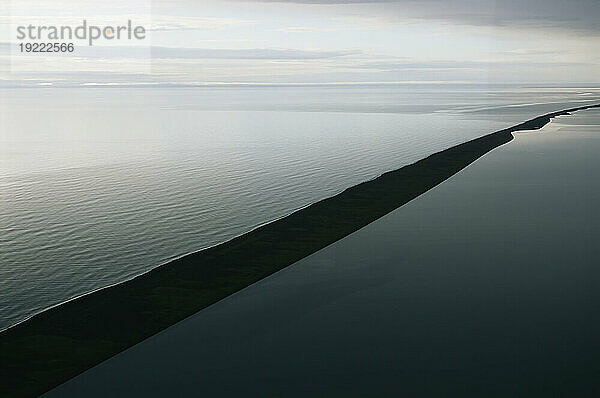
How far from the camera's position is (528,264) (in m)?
23.3

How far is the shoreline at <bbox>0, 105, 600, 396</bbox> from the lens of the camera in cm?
1552

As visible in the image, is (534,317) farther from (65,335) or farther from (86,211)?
(86,211)

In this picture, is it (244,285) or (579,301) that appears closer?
(579,301)

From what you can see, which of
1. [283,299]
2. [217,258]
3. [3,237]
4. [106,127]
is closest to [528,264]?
[283,299]

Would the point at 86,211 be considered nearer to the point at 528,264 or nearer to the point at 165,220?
the point at 165,220

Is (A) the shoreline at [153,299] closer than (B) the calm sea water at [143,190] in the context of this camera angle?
Yes

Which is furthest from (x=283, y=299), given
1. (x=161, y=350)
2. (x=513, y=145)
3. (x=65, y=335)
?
(x=513, y=145)

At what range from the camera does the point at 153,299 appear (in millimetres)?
19922

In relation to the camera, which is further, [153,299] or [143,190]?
[143,190]

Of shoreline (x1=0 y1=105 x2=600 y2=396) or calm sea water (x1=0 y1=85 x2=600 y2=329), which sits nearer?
shoreline (x1=0 y1=105 x2=600 y2=396)

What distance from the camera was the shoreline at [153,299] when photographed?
15516mm

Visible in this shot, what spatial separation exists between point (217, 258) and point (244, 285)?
10.5 ft

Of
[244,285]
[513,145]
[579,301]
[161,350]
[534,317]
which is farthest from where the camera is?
[513,145]

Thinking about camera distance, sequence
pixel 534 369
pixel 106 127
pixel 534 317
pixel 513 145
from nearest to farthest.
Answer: pixel 534 369 → pixel 534 317 → pixel 513 145 → pixel 106 127
